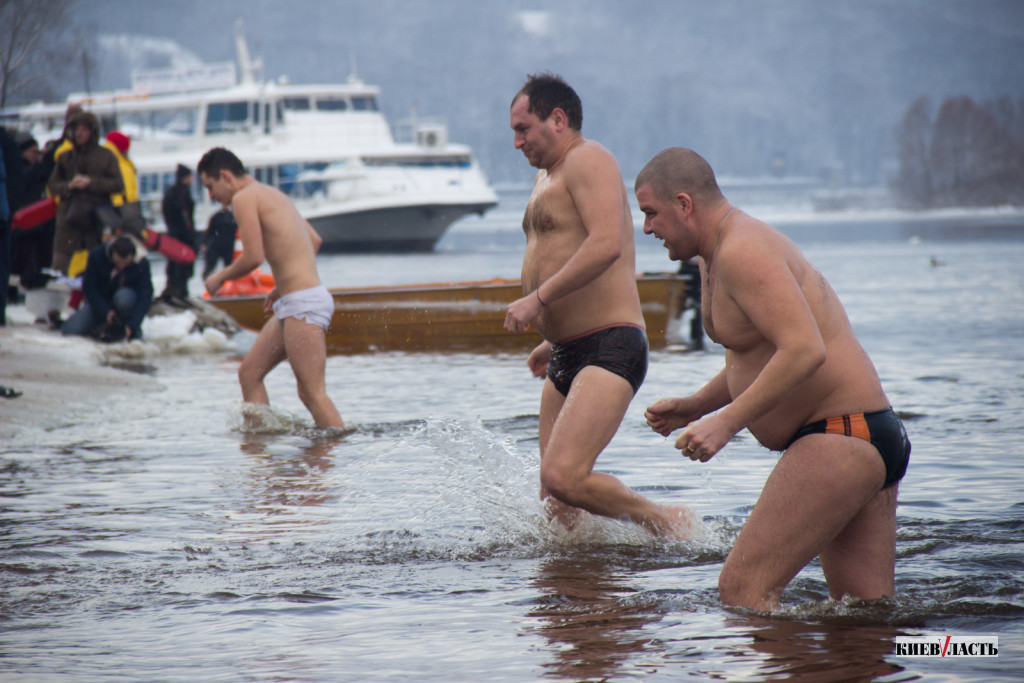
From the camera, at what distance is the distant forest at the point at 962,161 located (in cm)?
14062

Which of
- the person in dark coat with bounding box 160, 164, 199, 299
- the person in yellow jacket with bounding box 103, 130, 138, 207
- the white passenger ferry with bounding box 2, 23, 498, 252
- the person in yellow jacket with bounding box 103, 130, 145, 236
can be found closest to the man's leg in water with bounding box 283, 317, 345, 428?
the person in yellow jacket with bounding box 103, 130, 145, 236

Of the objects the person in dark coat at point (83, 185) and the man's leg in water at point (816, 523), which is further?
the person in dark coat at point (83, 185)

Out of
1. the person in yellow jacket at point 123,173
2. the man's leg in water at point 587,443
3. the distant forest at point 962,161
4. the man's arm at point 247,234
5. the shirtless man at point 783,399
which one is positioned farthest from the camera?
the distant forest at point 962,161

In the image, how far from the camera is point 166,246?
1439 centimetres

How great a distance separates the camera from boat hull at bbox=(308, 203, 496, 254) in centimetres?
4425

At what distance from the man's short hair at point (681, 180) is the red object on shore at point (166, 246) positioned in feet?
34.2

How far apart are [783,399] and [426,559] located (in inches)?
81.8

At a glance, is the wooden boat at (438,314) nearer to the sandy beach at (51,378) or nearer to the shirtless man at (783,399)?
the sandy beach at (51,378)

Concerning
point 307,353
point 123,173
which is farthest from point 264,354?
point 123,173

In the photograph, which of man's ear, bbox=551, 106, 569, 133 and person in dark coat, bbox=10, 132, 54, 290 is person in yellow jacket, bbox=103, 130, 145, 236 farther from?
man's ear, bbox=551, 106, 569, 133

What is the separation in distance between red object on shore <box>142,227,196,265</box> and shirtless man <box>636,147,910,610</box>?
413 inches

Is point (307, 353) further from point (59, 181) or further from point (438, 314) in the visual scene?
point (59, 181)

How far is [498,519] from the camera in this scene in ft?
17.1

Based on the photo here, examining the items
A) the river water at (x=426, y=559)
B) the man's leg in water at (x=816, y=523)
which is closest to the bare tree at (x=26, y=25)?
the river water at (x=426, y=559)
